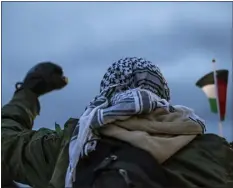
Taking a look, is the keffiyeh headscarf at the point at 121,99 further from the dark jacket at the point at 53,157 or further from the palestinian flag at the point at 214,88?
the palestinian flag at the point at 214,88

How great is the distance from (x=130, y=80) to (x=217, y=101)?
155 inches

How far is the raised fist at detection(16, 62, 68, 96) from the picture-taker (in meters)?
1.92

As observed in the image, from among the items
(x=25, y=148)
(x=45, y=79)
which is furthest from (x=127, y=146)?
(x=45, y=79)

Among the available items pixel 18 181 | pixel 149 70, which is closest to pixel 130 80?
pixel 149 70

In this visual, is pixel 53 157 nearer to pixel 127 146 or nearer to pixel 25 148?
pixel 25 148

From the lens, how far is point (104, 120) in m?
1.38

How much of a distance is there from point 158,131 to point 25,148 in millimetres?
456

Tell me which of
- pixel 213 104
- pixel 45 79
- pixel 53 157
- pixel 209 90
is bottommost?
pixel 213 104

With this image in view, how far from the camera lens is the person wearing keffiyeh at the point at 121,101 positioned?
1.39m

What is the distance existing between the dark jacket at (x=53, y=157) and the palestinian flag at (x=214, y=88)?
149 inches

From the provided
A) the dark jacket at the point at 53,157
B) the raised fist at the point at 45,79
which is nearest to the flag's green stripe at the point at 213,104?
the raised fist at the point at 45,79

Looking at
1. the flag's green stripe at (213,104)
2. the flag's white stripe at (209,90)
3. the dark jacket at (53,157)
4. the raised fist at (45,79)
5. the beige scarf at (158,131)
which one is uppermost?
the raised fist at (45,79)

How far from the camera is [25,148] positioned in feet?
5.25

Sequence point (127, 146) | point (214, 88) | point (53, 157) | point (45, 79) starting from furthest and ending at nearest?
point (214, 88)
point (45, 79)
point (53, 157)
point (127, 146)
